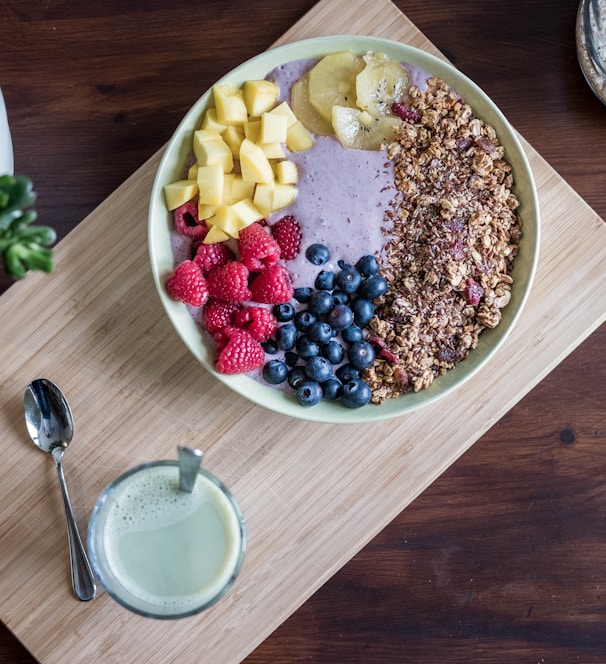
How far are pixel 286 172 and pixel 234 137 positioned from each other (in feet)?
0.40

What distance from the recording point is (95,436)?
159 centimetres

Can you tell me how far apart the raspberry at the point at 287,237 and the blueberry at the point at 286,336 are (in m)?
0.13

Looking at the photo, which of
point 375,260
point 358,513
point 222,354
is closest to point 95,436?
point 222,354

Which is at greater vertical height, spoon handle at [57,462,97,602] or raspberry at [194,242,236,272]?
raspberry at [194,242,236,272]

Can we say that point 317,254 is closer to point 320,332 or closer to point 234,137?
point 320,332

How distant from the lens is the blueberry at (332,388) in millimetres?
1504

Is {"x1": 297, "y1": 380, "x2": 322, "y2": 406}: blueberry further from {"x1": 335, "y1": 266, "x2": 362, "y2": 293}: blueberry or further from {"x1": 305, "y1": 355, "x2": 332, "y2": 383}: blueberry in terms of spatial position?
{"x1": 335, "y1": 266, "x2": 362, "y2": 293}: blueberry

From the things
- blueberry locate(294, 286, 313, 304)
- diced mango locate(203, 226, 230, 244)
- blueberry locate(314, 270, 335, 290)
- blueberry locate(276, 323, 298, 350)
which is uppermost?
diced mango locate(203, 226, 230, 244)

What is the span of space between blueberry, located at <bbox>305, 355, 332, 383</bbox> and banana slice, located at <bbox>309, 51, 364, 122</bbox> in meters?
0.47

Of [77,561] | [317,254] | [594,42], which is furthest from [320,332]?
[594,42]

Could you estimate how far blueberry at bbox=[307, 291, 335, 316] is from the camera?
149 cm

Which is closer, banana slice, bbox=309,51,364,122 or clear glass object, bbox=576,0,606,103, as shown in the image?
banana slice, bbox=309,51,364,122

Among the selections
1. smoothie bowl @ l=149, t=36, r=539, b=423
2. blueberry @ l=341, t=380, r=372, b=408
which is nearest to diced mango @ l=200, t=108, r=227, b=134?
smoothie bowl @ l=149, t=36, r=539, b=423

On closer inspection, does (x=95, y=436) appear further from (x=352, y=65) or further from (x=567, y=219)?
(x=567, y=219)
